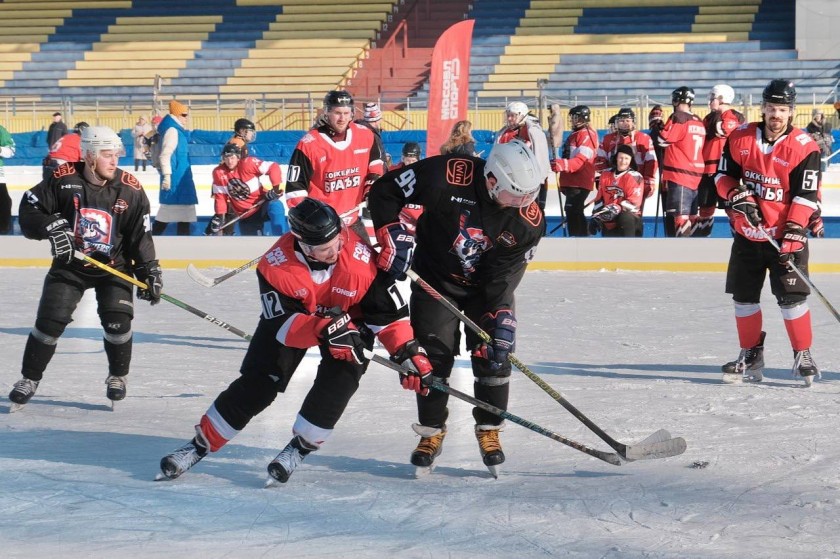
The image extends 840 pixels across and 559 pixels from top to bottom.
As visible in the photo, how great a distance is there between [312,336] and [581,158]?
21.6 ft

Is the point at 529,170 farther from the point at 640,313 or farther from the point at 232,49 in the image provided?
the point at 232,49

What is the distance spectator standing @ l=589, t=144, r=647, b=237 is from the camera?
30.3ft

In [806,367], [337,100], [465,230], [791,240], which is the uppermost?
[337,100]

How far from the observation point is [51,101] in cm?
1678

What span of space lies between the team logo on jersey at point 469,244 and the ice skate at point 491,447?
Answer: 54cm

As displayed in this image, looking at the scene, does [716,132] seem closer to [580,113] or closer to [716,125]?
[716,125]

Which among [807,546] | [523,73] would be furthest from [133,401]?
[523,73]

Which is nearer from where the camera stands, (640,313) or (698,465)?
(698,465)

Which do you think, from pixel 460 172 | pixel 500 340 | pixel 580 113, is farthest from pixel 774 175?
pixel 580 113

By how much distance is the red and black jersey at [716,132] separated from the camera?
9297 mm

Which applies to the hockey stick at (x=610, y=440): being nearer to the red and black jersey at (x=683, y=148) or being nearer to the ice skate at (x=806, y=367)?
the ice skate at (x=806, y=367)

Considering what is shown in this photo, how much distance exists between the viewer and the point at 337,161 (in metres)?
6.25

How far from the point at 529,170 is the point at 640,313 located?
4002mm

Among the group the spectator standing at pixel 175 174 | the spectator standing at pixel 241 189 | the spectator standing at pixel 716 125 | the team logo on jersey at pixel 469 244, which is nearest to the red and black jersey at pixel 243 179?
the spectator standing at pixel 241 189
